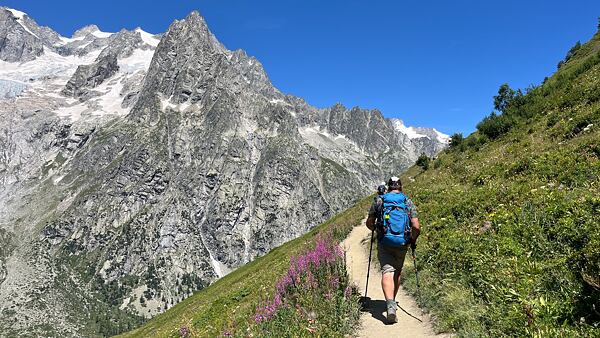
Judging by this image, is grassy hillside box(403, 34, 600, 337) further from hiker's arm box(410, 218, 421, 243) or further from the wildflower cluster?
the wildflower cluster

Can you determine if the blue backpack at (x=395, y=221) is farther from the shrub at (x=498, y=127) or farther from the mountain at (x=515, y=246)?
the shrub at (x=498, y=127)

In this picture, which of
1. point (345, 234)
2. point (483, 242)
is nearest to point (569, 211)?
point (483, 242)

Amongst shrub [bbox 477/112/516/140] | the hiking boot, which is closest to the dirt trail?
the hiking boot

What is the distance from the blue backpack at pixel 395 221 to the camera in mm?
9852

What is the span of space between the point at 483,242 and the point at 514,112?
22.4 metres

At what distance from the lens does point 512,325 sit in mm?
6840

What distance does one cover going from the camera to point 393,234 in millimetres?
9883

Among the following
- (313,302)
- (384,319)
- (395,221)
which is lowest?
(384,319)

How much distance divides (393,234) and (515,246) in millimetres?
3177

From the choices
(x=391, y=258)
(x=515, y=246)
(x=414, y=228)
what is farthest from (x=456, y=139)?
(x=391, y=258)

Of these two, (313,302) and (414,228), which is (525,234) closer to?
(414,228)

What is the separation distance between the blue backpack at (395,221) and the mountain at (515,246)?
1791mm

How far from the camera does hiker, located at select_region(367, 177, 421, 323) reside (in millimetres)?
9867

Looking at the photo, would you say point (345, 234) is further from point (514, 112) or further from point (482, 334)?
point (482, 334)
